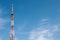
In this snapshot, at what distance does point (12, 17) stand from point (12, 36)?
7239 mm

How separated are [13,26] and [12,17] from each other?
347 centimetres

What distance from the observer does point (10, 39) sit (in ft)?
470

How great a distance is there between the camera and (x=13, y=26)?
143625mm

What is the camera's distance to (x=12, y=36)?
143500mm

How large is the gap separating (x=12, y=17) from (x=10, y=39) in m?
8.42

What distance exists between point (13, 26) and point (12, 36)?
12.5 feet

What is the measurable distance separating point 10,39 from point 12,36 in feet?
4.57

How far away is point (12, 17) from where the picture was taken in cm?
14400
